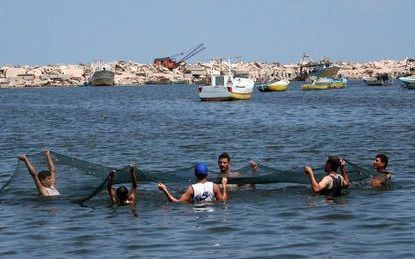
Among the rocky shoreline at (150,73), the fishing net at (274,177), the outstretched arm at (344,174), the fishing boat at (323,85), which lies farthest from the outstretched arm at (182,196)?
the rocky shoreline at (150,73)

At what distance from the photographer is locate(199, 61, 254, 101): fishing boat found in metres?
62.5

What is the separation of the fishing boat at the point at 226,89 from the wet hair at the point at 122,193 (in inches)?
1857

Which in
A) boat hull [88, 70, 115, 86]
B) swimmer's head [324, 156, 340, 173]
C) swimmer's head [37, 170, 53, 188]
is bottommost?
swimmer's head [37, 170, 53, 188]

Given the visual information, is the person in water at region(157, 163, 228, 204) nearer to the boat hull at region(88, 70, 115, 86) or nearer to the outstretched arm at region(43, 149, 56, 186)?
the outstretched arm at region(43, 149, 56, 186)

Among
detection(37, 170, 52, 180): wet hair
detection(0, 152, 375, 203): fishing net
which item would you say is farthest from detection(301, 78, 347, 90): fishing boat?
detection(37, 170, 52, 180): wet hair

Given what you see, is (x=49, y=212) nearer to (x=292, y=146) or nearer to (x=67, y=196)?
(x=67, y=196)

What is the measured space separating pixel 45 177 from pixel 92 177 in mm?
1032

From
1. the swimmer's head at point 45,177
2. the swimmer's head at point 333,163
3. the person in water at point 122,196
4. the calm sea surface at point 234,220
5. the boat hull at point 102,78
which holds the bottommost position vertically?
the calm sea surface at point 234,220

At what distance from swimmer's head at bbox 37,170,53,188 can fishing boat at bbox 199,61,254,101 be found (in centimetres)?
4642

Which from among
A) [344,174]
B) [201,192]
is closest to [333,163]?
[344,174]

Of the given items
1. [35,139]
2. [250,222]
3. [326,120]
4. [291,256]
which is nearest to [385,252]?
[291,256]

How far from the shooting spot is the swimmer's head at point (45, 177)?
15430mm

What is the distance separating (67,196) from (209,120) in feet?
95.3

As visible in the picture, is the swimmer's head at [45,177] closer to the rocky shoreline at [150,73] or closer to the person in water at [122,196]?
the person in water at [122,196]
